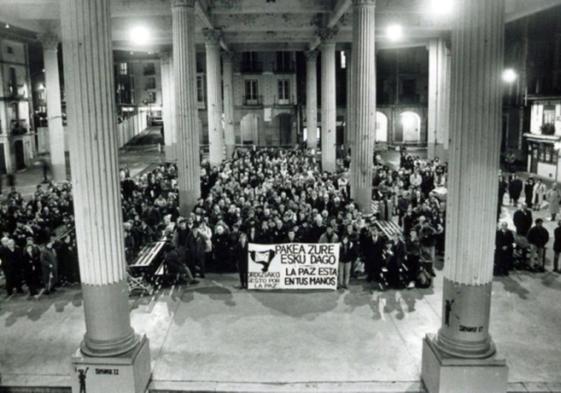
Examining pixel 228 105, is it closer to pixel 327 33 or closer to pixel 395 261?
pixel 327 33

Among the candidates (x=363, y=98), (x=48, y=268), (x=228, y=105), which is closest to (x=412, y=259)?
(x=363, y=98)

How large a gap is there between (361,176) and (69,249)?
35.7 ft

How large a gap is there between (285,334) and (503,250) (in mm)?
7388

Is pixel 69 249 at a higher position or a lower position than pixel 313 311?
higher

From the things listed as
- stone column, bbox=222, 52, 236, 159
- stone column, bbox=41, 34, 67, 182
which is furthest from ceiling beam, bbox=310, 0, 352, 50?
stone column, bbox=41, 34, 67, 182

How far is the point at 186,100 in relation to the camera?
1975 cm

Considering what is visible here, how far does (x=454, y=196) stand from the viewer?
27.8ft

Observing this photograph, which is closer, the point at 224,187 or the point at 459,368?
the point at 459,368

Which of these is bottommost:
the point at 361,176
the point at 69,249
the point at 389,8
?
the point at 69,249

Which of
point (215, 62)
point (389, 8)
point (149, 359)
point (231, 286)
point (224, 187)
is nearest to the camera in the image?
point (149, 359)

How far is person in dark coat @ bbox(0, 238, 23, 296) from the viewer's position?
14.0 meters

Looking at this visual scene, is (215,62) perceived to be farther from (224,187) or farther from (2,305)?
(2,305)

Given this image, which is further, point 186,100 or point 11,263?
point 186,100

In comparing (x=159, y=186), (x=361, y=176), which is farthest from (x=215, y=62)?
(x=361, y=176)
